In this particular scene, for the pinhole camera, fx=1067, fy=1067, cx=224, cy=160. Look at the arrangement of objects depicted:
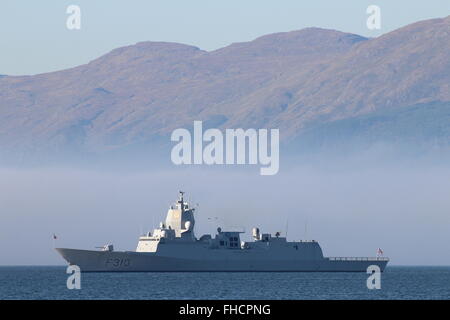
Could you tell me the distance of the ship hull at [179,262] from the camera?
111269 millimetres

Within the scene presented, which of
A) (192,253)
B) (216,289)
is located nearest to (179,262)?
(192,253)

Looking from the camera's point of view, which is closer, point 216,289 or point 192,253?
point 216,289

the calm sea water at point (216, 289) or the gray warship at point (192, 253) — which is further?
the gray warship at point (192, 253)

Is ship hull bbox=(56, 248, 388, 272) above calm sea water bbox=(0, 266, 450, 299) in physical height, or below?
above

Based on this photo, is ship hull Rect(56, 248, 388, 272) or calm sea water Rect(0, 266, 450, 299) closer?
calm sea water Rect(0, 266, 450, 299)

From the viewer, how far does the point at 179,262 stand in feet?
369

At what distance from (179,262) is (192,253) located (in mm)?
1736

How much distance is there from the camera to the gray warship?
111 metres

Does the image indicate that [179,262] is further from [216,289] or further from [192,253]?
[216,289]

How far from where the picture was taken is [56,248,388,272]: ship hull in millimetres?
111269

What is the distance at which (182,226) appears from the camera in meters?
114

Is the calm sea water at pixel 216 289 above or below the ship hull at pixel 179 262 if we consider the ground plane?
below
